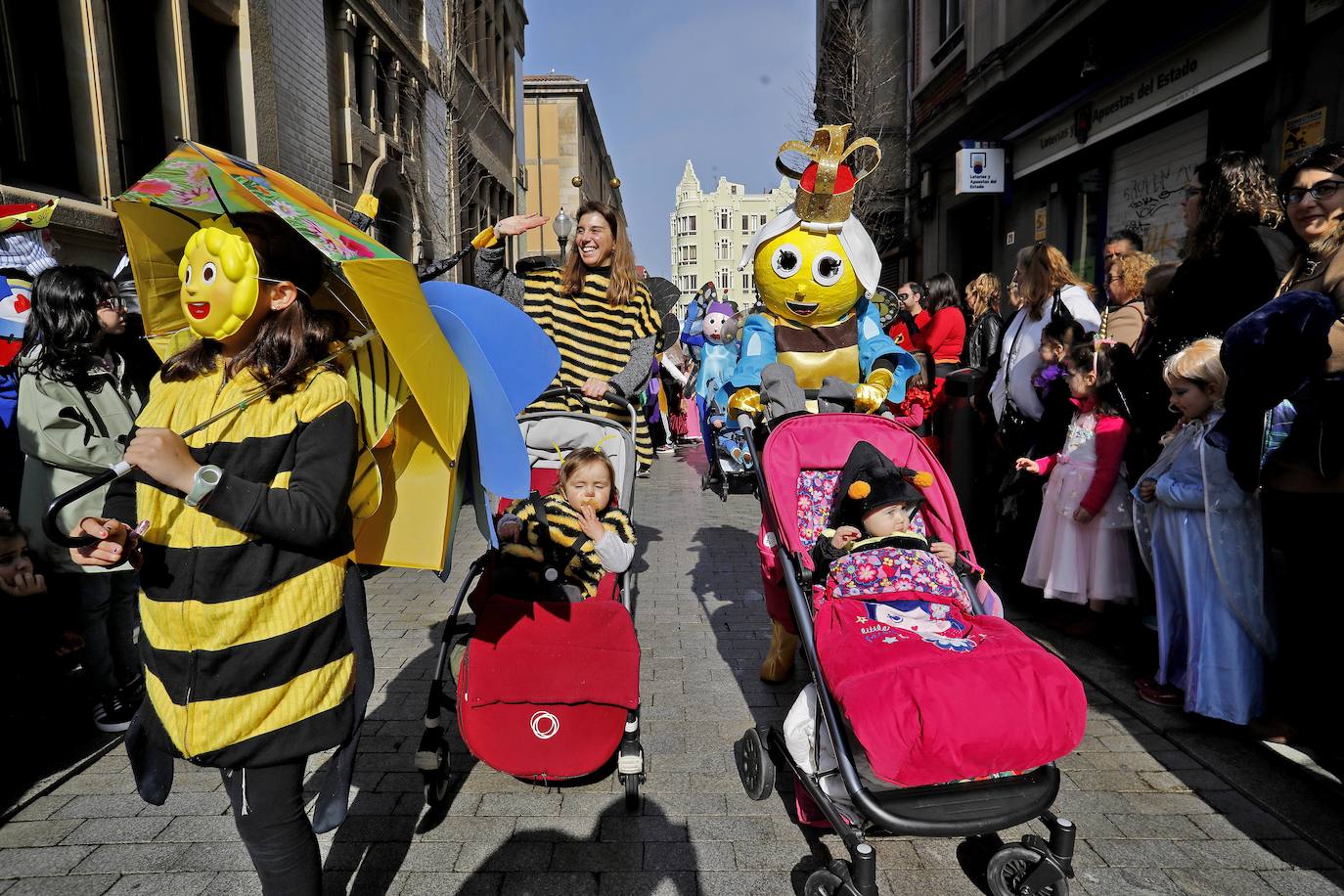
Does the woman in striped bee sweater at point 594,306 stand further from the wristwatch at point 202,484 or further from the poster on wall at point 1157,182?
the poster on wall at point 1157,182

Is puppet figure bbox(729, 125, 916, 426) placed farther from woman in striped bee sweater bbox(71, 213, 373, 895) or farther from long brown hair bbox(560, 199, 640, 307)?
woman in striped bee sweater bbox(71, 213, 373, 895)

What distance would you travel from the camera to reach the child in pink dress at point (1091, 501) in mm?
4168

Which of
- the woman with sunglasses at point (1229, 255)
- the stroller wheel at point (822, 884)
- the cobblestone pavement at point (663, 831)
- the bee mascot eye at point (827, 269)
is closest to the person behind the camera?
the stroller wheel at point (822, 884)

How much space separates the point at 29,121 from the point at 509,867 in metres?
8.48

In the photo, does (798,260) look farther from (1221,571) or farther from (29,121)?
(29,121)

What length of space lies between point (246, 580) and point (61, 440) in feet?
7.44

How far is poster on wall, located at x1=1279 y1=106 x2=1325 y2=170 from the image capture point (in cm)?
641

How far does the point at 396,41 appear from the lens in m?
15.8

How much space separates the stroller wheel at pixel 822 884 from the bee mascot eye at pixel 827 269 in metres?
2.83

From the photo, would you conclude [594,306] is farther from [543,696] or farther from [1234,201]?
[1234,201]

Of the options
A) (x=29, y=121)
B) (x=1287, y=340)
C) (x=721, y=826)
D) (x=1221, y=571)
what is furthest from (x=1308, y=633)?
(x=29, y=121)

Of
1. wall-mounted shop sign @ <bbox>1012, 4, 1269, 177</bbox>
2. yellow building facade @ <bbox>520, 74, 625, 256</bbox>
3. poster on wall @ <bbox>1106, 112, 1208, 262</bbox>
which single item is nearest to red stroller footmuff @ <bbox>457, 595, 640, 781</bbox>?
poster on wall @ <bbox>1106, 112, 1208, 262</bbox>

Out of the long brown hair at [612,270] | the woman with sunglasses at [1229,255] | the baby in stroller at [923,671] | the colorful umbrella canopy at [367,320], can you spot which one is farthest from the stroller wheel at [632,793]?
the woman with sunglasses at [1229,255]

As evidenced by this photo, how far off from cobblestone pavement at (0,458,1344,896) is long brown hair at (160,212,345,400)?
1.70 m
